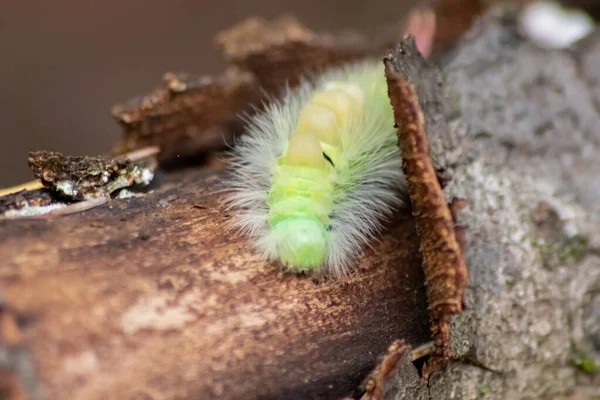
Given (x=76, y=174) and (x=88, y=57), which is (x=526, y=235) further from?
(x=88, y=57)

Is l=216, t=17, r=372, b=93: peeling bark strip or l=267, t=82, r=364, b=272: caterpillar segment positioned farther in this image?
l=216, t=17, r=372, b=93: peeling bark strip

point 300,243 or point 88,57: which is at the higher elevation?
point 88,57

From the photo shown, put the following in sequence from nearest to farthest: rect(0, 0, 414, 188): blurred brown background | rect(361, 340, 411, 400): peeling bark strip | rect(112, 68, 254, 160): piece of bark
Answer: rect(361, 340, 411, 400): peeling bark strip
rect(112, 68, 254, 160): piece of bark
rect(0, 0, 414, 188): blurred brown background

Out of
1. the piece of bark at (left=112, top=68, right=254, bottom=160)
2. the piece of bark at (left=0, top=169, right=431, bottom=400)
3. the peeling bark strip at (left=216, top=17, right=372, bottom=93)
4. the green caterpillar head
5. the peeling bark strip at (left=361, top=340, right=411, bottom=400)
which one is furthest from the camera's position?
the peeling bark strip at (left=216, top=17, right=372, bottom=93)

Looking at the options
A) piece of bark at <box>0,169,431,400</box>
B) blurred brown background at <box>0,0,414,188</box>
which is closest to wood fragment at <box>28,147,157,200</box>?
piece of bark at <box>0,169,431,400</box>

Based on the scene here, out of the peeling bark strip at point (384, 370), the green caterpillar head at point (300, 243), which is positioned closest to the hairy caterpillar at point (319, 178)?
the green caterpillar head at point (300, 243)

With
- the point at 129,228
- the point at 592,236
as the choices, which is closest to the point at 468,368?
the point at 592,236

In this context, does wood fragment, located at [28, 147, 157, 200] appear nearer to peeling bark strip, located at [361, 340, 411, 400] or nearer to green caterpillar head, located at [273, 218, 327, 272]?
green caterpillar head, located at [273, 218, 327, 272]

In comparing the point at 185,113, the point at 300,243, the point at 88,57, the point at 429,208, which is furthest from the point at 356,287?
the point at 88,57

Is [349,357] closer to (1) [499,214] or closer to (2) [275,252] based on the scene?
(2) [275,252]
